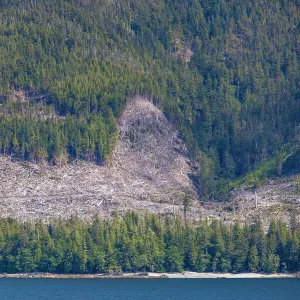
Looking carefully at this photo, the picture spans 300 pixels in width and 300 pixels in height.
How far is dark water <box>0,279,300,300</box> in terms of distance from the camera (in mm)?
181875

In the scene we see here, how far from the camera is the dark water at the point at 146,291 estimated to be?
182 meters

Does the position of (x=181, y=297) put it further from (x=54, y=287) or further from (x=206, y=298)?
(x=54, y=287)

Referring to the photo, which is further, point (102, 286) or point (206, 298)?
point (102, 286)

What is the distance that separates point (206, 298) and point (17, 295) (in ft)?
102

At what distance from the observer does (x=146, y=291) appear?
189 metres

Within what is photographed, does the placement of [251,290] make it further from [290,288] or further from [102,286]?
[102,286]

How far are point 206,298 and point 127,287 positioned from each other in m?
18.2

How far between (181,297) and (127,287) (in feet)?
48.4

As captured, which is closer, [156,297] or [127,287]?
[156,297]

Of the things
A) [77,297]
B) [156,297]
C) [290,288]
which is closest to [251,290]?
[290,288]

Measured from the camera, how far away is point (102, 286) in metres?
195

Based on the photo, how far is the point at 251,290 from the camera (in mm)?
191500

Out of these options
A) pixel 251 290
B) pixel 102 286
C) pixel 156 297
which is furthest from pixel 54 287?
pixel 251 290

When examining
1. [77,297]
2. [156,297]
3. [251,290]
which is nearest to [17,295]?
[77,297]
